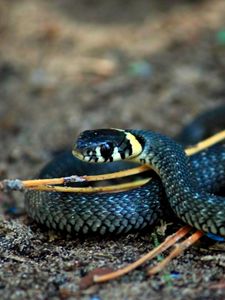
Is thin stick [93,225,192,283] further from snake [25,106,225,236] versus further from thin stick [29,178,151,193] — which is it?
thin stick [29,178,151,193]

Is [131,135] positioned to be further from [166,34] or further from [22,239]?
[166,34]

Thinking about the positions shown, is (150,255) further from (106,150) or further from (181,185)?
(106,150)

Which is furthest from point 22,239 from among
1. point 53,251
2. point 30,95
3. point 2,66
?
point 2,66

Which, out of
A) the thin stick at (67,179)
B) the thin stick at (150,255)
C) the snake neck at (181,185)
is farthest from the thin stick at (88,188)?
the thin stick at (150,255)

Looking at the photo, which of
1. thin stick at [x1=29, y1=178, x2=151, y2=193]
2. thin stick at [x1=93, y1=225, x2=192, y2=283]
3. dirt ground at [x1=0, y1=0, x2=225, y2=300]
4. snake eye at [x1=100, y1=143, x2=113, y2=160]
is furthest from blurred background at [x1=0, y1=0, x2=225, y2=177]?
thin stick at [x1=93, y1=225, x2=192, y2=283]

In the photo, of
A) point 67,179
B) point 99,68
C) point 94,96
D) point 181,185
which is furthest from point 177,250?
point 99,68
